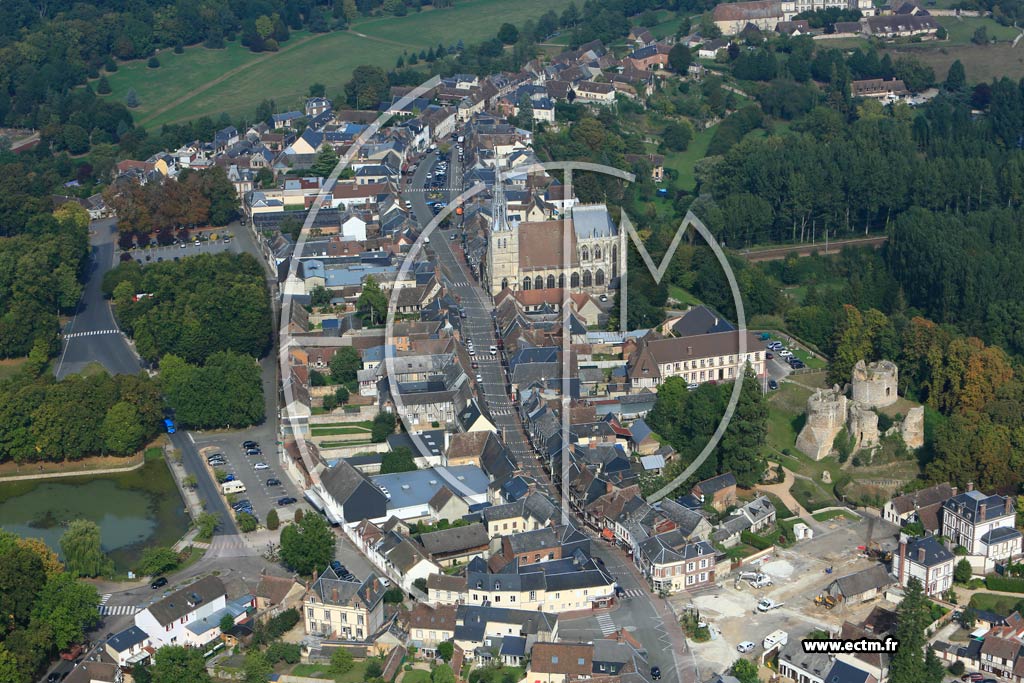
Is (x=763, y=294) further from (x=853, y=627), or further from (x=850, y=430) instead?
(x=853, y=627)

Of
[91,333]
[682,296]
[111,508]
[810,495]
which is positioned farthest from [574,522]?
[91,333]

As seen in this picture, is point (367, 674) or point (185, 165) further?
point (185, 165)

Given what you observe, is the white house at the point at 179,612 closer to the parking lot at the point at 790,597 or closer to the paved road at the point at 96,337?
the parking lot at the point at 790,597

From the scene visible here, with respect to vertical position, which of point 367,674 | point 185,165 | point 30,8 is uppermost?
point 30,8

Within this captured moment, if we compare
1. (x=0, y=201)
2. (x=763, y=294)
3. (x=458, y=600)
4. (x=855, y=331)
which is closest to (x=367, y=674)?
(x=458, y=600)

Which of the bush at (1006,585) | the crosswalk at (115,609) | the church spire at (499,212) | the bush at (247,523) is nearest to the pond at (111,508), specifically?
the bush at (247,523)
